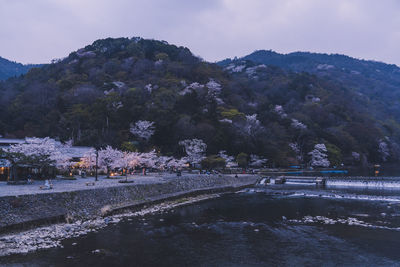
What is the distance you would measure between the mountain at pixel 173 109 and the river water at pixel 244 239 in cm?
2930

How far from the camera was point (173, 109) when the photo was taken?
202 ft

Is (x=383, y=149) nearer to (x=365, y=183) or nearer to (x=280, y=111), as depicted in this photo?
(x=280, y=111)

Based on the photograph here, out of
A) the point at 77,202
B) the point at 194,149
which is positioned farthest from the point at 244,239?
the point at 194,149

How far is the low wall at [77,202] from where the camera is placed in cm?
1672

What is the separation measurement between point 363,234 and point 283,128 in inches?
2086

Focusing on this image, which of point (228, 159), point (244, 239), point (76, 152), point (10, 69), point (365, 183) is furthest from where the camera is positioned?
point (10, 69)

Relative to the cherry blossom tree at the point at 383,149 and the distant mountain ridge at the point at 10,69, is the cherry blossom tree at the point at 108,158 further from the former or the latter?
the distant mountain ridge at the point at 10,69

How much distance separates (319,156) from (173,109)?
3282 cm

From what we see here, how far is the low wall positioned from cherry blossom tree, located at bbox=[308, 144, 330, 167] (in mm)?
39884

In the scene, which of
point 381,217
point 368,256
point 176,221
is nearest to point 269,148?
point 381,217

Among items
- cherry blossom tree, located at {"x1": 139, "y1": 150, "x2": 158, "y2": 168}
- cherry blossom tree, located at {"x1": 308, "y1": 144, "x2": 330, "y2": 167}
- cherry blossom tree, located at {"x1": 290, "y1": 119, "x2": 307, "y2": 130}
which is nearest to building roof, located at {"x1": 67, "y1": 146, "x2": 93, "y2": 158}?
cherry blossom tree, located at {"x1": 139, "y1": 150, "x2": 158, "y2": 168}

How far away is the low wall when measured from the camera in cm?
1672

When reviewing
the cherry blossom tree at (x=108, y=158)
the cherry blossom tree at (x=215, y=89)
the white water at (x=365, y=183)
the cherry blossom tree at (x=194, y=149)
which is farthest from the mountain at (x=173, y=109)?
the white water at (x=365, y=183)

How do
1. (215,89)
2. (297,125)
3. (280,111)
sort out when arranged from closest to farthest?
(297,125)
(215,89)
(280,111)
